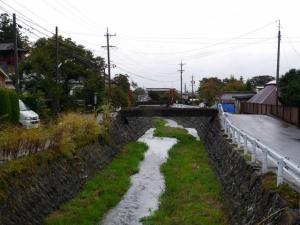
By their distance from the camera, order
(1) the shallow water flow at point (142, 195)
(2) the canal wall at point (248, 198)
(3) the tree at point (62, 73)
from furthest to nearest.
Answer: (3) the tree at point (62, 73) < (1) the shallow water flow at point (142, 195) < (2) the canal wall at point (248, 198)

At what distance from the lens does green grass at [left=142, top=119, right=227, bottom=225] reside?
50.1ft

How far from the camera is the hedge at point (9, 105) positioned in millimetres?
24766

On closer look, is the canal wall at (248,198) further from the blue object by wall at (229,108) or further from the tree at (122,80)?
the tree at (122,80)

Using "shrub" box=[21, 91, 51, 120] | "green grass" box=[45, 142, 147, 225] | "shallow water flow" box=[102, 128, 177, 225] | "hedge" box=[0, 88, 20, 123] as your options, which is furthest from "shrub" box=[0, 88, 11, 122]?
"shrub" box=[21, 91, 51, 120]

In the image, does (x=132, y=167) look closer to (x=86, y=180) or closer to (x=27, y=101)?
(x=86, y=180)

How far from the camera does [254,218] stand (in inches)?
429

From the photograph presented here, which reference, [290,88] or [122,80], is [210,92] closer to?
[122,80]

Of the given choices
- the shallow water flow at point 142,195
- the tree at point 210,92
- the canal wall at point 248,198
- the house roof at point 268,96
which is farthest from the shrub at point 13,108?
the tree at point 210,92

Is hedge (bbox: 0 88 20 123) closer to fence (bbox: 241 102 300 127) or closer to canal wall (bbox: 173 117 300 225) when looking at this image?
canal wall (bbox: 173 117 300 225)

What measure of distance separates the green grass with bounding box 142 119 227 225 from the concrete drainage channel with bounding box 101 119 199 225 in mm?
407

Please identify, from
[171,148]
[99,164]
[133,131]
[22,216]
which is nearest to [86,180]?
[99,164]

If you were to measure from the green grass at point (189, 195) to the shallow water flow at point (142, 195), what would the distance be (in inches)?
16.5

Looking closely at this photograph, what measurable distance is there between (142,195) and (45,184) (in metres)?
5.37

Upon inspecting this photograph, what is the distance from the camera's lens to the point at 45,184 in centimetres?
1557
